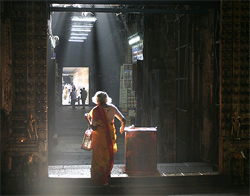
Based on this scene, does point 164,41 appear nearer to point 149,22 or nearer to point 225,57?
point 149,22

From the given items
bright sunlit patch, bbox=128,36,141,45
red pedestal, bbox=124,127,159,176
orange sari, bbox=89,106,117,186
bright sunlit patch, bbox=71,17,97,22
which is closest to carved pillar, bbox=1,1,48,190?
orange sari, bbox=89,106,117,186

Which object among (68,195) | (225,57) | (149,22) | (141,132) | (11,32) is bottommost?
(68,195)

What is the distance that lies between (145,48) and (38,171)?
23.8 feet

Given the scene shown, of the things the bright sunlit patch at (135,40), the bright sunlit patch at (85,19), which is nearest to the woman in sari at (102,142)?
the bright sunlit patch at (135,40)

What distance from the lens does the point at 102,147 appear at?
272 inches

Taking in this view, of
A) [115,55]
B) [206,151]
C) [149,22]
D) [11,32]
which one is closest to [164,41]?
[149,22]

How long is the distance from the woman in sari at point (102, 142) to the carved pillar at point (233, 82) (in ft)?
7.05

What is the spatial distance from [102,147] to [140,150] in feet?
2.63

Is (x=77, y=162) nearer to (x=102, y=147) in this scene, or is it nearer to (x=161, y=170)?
(x=161, y=170)

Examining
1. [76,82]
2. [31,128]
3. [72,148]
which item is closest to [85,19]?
[72,148]

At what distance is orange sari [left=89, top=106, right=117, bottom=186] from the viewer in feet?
22.4

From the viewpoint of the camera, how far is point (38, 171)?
6.86 meters

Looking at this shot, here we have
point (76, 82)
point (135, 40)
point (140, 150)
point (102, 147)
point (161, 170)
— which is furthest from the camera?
point (76, 82)

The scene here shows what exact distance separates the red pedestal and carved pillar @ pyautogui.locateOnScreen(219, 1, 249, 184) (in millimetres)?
1359
